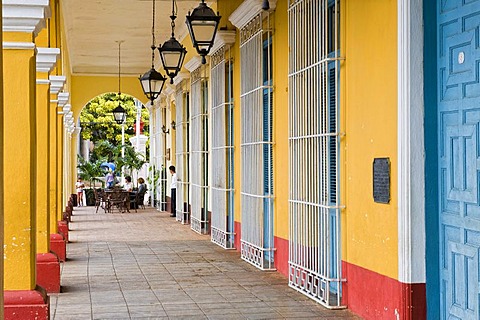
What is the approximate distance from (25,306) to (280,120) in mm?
5085

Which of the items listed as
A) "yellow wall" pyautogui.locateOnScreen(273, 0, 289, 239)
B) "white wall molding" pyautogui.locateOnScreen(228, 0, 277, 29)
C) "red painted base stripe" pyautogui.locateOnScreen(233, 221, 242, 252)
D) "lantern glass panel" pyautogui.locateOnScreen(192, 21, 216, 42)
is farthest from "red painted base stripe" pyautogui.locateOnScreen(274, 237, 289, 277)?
"white wall molding" pyautogui.locateOnScreen(228, 0, 277, 29)

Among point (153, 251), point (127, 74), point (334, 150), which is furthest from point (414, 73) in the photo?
point (127, 74)

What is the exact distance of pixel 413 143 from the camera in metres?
6.69

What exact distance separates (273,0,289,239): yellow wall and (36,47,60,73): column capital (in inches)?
122

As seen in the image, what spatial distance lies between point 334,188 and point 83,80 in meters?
22.2

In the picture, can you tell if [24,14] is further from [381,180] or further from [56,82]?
[56,82]

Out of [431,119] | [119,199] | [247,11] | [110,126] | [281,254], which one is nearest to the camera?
[431,119]

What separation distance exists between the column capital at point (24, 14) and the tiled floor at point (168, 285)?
286cm

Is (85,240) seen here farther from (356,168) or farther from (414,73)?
(414,73)

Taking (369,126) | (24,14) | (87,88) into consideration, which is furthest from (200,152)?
(87,88)

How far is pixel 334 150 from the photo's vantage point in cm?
884

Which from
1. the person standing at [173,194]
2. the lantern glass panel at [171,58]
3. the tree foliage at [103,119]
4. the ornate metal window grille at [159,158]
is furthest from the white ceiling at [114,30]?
the tree foliage at [103,119]

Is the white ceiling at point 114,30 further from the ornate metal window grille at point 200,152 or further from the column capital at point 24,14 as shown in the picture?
the column capital at point 24,14

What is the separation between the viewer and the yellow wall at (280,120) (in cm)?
1104
